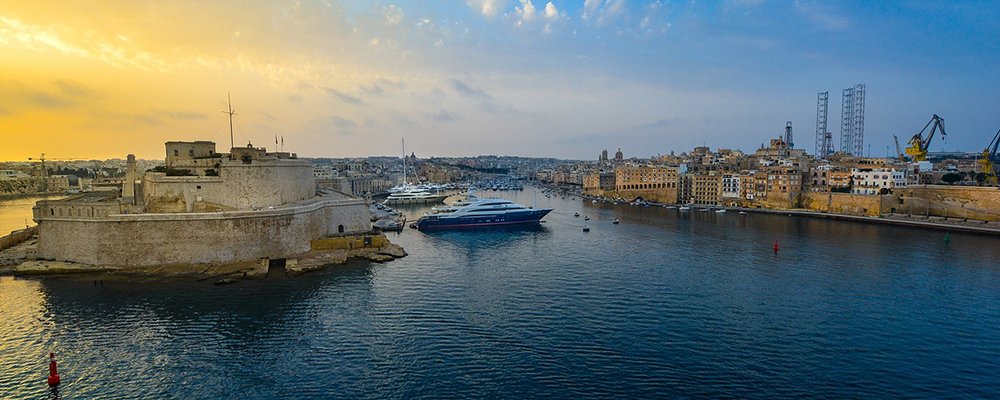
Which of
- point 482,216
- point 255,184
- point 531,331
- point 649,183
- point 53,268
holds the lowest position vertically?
Result: point 531,331

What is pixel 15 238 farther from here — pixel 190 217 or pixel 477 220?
pixel 477 220

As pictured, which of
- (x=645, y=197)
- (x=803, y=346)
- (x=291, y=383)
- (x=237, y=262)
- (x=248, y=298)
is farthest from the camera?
(x=645, y=197)

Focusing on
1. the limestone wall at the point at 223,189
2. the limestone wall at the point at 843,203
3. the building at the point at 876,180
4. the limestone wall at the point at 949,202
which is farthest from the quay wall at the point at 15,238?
the building at the point at 876,180

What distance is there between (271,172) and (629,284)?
57.9 ft

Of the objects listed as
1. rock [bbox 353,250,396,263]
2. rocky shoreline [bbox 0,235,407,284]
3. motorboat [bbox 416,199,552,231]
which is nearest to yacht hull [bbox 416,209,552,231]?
motorboat [bbox 416,199,552,231]

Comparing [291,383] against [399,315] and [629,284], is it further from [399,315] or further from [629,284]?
[629,284]

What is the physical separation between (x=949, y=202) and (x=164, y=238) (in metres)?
52.4

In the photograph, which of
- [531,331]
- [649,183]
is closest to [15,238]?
[531,331]

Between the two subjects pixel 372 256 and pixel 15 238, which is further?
pixel 15 238

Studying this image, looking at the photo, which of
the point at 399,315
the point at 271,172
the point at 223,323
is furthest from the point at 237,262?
the point at 399,315

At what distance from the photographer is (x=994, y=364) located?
12.5 meters

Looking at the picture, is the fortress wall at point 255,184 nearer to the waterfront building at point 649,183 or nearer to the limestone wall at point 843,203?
the limestone wall at point 843,203

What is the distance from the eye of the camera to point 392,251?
85.4 feet

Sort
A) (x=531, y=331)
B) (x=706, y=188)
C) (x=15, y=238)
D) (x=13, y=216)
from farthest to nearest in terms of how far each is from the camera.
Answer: (x=706, y=188) → (x=13, y=216) → (x=15, y=238) → (x=531, y=331)
